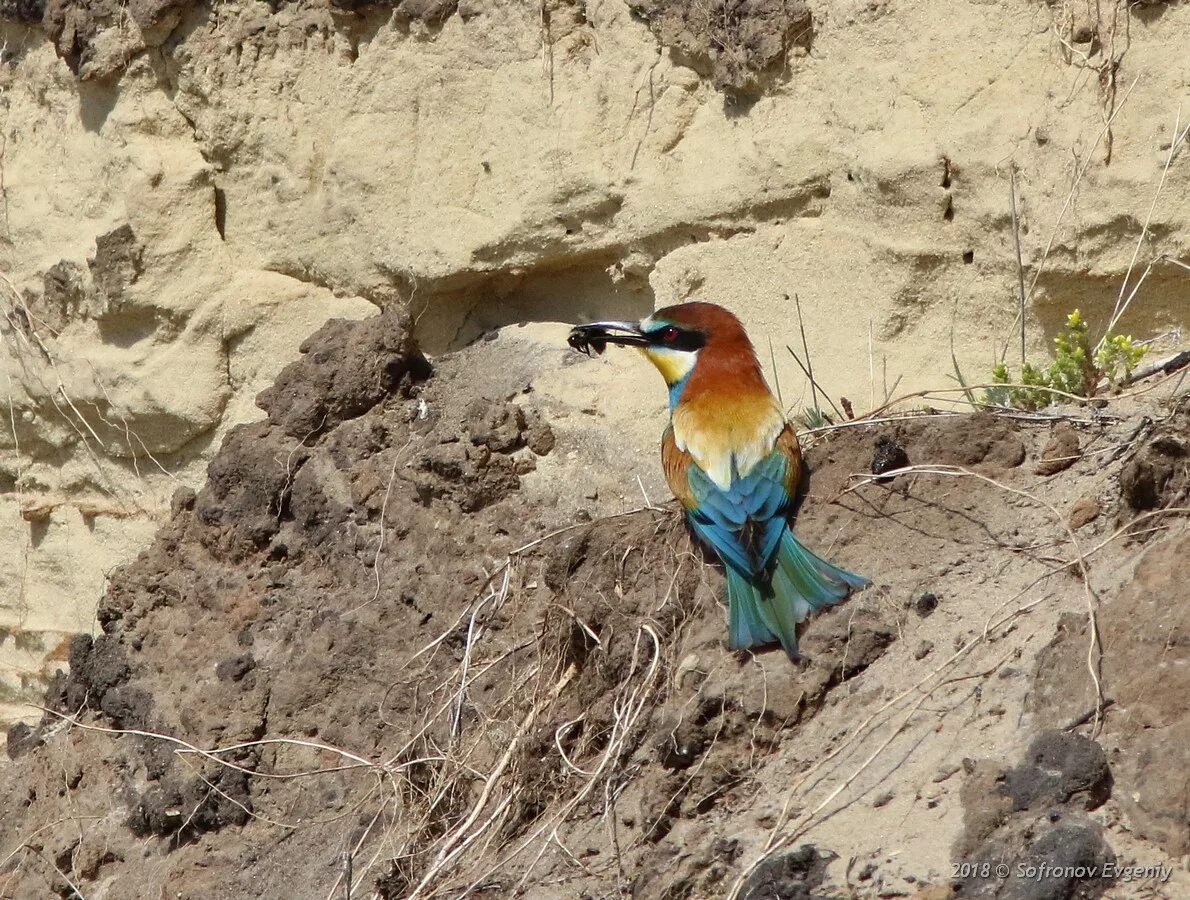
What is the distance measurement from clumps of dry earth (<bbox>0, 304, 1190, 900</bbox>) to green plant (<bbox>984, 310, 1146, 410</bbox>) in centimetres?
14

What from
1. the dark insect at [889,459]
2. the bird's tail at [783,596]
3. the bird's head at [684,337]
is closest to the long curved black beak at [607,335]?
the bird's head at [684,337]

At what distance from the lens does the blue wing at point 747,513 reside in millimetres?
2650

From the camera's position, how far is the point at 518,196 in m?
3.89

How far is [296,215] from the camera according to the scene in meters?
4.27

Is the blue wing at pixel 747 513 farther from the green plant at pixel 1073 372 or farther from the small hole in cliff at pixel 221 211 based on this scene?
the small hole in cliff at pixel 221 211

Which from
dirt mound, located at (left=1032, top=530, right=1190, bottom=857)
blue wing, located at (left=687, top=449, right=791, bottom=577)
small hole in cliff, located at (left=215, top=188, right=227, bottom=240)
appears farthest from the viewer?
small hole in cliff, located at (left=215, top=188, right=227, bottom=240)

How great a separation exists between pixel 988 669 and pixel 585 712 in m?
0.81

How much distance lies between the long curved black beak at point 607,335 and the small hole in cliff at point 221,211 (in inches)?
55.6

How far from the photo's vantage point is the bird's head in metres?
3.20

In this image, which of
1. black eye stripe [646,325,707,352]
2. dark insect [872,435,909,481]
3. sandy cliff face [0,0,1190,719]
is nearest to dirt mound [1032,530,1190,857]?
dark insect [872,435,909,481]

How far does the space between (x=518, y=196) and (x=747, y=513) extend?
153cm

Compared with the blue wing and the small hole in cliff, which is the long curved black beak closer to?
the blue wing

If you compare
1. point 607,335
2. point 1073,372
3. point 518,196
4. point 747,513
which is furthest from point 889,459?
point 518,196

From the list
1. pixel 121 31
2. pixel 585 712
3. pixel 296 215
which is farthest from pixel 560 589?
pixel 121 31
